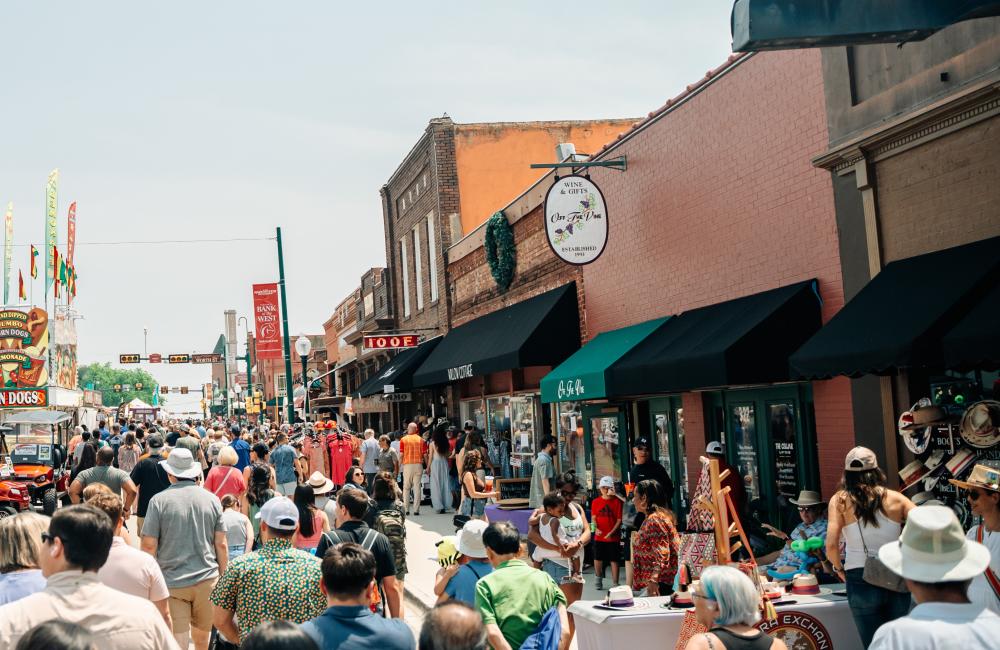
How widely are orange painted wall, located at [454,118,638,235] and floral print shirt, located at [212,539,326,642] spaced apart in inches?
876

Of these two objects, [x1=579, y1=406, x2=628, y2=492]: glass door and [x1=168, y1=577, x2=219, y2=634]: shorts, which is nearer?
[x1=168, y1=577, x2=219, y2=634]: shorts

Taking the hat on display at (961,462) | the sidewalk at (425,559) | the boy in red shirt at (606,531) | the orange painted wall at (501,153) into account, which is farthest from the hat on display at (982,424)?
the orange painted wall at (501,153)

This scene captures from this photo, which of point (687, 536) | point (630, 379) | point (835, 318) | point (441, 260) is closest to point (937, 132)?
point (835, 318)

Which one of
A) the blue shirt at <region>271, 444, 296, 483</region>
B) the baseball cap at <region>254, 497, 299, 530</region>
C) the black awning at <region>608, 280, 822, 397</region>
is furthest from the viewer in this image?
the blue shirt at <region>271, 444, 296, 483</region>

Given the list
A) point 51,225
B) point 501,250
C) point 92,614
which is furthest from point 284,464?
point 51,225

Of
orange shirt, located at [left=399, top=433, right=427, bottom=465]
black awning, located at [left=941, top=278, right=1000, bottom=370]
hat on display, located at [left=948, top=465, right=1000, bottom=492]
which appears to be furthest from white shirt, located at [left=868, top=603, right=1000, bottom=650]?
orange shirt, located at [left=399, top=433, right=427, bottom=465]

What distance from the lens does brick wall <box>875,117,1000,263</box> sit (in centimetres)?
941

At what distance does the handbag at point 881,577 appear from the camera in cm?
718

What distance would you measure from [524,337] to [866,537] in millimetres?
11856

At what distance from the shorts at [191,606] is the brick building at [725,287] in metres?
6.05

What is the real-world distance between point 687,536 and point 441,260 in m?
19.9

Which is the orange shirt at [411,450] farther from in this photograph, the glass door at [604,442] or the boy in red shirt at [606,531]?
the boy in red shirt at [606,531]

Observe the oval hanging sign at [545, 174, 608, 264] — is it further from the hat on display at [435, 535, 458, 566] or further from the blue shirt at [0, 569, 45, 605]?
the blue shirt at [0, 569, 45, 605]

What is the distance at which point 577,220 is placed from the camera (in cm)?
1641
